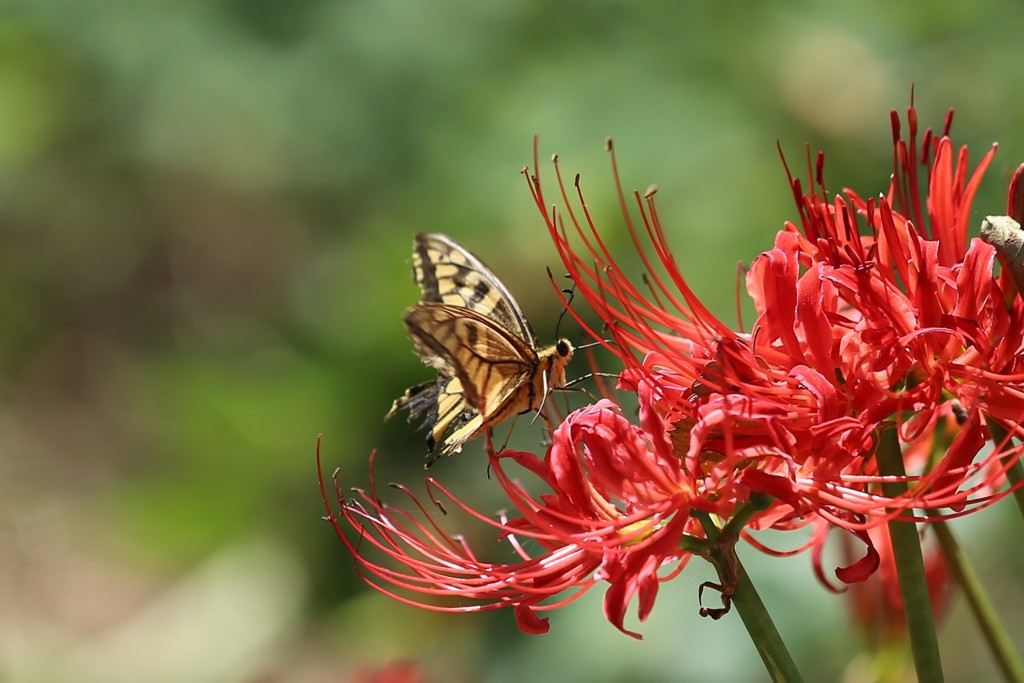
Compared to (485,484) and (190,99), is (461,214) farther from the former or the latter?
(190,99)

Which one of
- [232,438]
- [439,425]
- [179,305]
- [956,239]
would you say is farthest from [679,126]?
[179,305]

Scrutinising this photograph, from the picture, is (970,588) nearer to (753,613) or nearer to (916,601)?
(916,601)

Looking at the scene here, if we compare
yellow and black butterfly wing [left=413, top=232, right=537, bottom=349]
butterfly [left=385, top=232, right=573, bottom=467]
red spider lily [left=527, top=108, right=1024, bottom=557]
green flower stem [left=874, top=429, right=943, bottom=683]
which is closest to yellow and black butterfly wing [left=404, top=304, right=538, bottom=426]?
butterfly [left=385, top=232, right=573, bottom=467]

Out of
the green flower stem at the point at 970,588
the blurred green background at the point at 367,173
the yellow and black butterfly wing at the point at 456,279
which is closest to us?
the green flower stem at the point at 970,588

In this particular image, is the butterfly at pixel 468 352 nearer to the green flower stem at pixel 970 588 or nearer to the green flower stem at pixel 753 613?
the green flower stem at pixel 753 613

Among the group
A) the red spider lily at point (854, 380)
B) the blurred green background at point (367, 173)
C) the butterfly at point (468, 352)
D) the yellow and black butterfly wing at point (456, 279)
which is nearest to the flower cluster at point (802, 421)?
the red spider lily at point (854, 380)

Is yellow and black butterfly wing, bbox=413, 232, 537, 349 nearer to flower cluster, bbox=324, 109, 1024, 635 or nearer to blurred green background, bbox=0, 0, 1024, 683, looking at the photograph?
flower cluster, bbox=324, 109, 1024, 635
